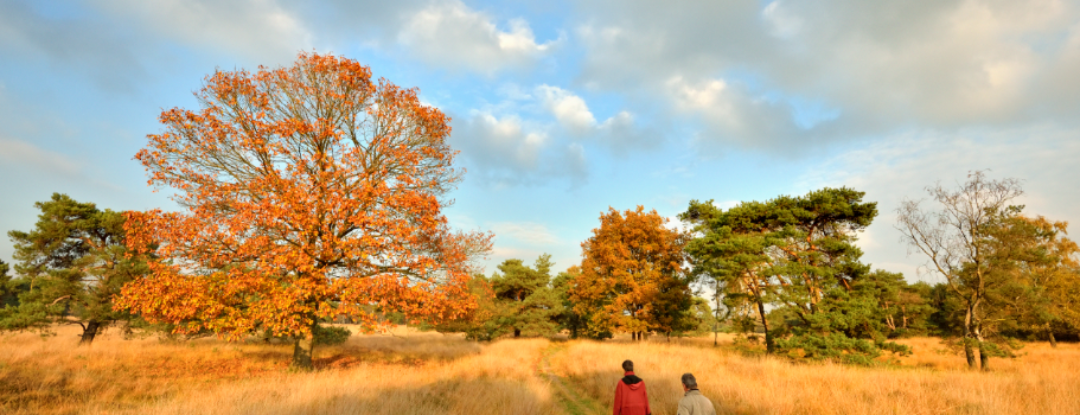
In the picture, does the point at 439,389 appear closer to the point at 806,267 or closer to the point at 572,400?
the point at 572,400

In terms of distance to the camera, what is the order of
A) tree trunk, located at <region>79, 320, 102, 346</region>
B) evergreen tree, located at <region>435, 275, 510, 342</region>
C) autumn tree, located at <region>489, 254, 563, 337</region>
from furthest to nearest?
autumn tree, located at <region>489, 254, 563, 337</region>, evergreen tree, located at <region>435, 275, 510, 342</region>, tree trunk, located at <region>79, 320, 102, 346</region>

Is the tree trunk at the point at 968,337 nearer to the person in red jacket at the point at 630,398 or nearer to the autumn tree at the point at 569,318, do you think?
the person in red jacket at the point at 630,398

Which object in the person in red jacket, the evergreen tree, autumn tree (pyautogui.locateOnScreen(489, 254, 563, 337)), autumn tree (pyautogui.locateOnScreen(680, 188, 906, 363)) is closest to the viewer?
the person in red jacket

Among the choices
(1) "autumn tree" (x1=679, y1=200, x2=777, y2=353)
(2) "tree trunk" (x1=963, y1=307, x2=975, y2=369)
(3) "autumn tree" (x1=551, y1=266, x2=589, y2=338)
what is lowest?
(3) "autumn tree" (x1=551, y1=266, x2=589, y2=338)

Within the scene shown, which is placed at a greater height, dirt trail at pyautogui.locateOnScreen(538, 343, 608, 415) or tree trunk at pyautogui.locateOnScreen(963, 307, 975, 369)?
tree trunk at pyautogui.locateOnScreen(963, 307, 975, 369)

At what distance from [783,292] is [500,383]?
1451cm

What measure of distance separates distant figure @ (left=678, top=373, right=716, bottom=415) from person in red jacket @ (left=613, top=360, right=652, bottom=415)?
864 mm

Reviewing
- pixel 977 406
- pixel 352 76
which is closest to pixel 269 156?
pixel 352 76

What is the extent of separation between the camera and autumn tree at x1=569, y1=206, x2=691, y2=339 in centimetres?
2658

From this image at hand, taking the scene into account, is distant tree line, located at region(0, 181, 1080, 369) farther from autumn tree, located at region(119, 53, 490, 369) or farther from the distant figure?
the distant figure

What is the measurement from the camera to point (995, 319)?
14.8m

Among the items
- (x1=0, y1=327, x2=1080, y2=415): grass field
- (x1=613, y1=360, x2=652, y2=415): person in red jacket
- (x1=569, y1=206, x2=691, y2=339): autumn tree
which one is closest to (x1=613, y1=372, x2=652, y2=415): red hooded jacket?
(x1=613, y1=360, x2=652, y2=415): person in red jacket

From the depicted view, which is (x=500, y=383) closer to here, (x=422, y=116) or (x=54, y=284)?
(x=422, y=116)

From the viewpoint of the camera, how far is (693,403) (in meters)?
5.15
